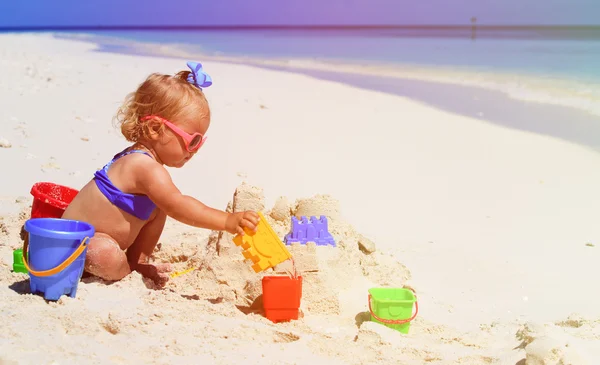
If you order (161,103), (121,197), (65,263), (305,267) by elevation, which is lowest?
(305,267)

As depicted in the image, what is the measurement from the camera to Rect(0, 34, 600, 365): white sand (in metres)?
2.21

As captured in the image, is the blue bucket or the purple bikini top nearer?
the blue bucket

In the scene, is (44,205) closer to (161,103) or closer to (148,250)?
(148,250)

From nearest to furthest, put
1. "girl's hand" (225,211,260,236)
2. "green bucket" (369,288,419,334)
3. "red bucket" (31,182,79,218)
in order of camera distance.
→ "girl's hand" (225,211,260,236) → "green bucket" (369,288,419,334) → "red bucket" (31,182,79,218)

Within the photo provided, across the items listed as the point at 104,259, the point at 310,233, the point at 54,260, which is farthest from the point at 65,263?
the point at 310,233

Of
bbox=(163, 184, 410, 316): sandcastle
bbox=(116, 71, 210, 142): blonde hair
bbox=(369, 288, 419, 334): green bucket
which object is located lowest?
bbox=(369, 288, 419, 334): green bucket

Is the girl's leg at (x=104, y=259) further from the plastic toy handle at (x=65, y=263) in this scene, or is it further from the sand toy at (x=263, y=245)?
the sand toy at (x=263, y=245)

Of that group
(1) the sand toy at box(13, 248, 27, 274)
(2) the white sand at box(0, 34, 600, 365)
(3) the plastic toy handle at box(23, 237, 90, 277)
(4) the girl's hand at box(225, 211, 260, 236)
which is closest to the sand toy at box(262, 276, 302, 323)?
(2) the white sand at box(0, 34, 600, 365)

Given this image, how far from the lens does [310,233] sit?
3047mm

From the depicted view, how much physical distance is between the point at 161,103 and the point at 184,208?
51cm

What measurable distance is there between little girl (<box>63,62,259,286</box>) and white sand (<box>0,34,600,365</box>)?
0.61 feet

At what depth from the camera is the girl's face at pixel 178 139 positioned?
9.16ft

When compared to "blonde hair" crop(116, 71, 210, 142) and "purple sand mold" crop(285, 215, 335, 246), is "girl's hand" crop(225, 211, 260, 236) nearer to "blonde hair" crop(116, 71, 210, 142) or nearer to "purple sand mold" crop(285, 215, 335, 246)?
"purple sand mold" crop(285, 215, 335, 246)

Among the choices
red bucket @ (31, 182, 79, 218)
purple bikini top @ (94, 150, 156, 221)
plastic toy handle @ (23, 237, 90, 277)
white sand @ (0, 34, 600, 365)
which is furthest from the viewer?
red bucket @ (31, 182, 79, 218)
